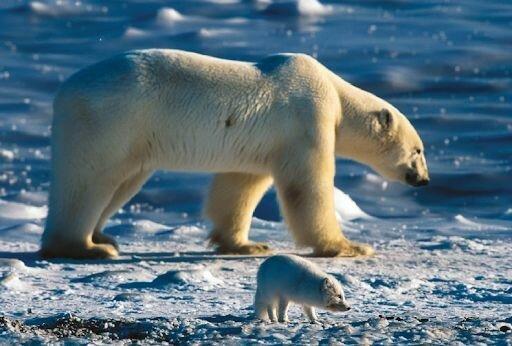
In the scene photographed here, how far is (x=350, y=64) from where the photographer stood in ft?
57.9

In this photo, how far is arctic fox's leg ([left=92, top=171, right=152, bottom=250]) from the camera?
8.68 metres

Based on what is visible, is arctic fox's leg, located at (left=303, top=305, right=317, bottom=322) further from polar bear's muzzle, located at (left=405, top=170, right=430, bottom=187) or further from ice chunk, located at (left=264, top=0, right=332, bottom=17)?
ice chunk, located at (left=264, top=0, right=332, bottom=17)

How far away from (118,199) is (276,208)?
9.53 feet

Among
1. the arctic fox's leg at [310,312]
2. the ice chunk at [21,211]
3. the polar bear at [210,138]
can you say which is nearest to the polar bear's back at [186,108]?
the polar bear at [210,138]

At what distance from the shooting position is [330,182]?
8.66 metres

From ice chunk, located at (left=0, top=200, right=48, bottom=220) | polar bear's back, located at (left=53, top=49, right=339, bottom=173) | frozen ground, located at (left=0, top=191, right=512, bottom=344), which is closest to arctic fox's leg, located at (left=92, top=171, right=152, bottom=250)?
frozen ground, located at (left=0, top=191, right=512, bottom=344)

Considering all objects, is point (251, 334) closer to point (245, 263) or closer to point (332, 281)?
point (332, 281)

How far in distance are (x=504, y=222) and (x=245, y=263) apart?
346 cm

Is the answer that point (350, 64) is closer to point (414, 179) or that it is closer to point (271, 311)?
point (414, 179)

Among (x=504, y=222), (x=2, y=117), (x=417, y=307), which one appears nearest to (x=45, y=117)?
(x=2, y=117)

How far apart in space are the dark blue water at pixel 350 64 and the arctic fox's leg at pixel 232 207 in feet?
7.11

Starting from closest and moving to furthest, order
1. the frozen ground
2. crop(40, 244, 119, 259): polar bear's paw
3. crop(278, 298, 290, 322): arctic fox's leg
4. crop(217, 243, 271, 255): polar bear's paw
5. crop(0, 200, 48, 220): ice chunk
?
the frozen ground < crop(278, 298, 290, 322): arctic fox's leg < crop(40, 244, 119, 259): polar bear's paw < crop(217, 243, 271, 255): polar bear's paw < crop(0, 200, 48, 220): ice chunk

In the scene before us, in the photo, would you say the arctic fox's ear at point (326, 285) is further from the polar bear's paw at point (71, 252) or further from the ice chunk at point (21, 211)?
the ice chunk at point (21, 211)

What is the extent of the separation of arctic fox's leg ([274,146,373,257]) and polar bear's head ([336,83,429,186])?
1.54 ft
